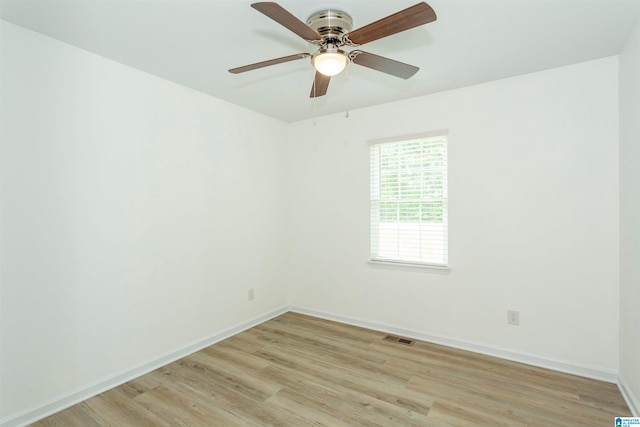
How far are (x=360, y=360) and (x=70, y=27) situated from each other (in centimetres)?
337

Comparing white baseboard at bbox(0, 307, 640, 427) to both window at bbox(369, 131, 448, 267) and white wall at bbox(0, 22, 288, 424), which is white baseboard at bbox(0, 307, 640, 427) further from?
window at bbox(369, 131, 448, 267)

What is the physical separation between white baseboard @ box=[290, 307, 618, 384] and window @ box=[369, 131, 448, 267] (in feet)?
2.49

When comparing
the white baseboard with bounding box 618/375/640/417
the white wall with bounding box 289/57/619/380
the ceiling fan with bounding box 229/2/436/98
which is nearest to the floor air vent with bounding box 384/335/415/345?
the white wall with bounding box 289/57/619/380

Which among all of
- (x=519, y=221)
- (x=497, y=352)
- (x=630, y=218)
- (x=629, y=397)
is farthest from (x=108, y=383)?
(x=630, y=218)

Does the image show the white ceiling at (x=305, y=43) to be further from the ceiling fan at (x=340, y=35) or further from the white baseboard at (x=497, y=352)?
the white baseboard at (x=497, y=352)

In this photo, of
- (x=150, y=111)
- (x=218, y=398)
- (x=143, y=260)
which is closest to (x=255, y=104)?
(x=150, y=111)

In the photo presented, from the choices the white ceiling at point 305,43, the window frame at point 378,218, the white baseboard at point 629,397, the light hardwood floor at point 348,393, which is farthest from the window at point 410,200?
the white baseboard at point 629,397

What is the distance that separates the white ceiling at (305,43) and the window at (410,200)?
687mm

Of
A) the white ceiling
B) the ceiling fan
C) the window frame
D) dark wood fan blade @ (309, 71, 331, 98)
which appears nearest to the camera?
the ceiling fan

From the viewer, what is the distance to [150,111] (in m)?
2.76

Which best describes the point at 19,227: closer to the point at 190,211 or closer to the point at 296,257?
the point at 190,211

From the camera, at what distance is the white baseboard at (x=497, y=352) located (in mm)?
2531

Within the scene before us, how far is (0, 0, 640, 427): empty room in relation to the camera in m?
2.02

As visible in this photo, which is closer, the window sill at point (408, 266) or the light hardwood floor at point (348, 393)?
the light hardwood floor at point (348, 393)
